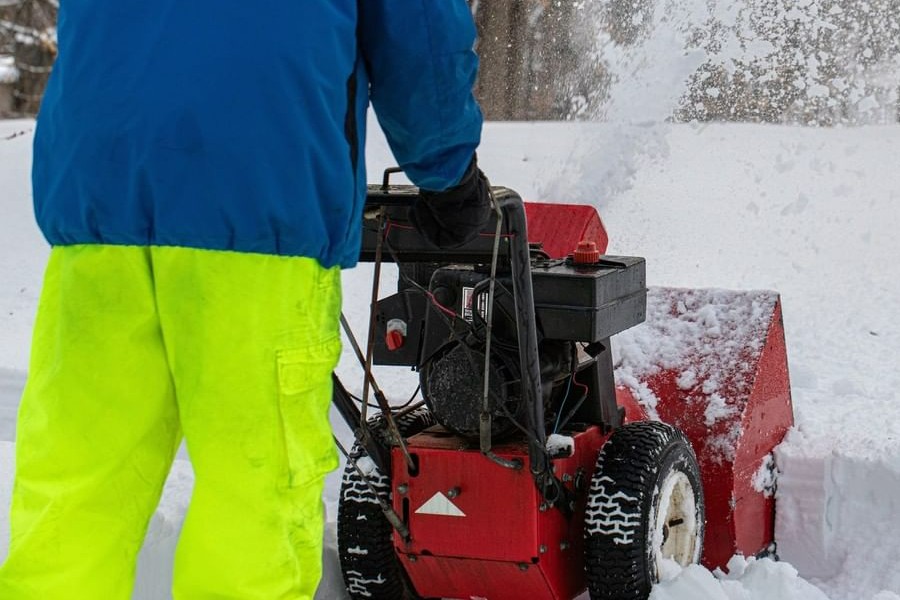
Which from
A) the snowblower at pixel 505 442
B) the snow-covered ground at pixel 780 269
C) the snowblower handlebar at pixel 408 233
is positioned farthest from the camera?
the snow-covered ground at pixel 780 269

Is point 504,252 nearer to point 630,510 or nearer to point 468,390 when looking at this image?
point 468,390

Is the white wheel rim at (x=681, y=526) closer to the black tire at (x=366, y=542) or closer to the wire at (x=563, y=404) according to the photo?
the wire at (x=563, y=404)

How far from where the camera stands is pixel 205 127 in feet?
5.43

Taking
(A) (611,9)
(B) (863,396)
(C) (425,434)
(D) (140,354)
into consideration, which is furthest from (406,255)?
(A) (611,9)

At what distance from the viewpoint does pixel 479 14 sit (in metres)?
10.6

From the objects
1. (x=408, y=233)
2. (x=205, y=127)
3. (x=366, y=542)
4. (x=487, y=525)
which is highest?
(x=205, y=127)

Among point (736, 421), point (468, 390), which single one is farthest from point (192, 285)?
point (736, 421)

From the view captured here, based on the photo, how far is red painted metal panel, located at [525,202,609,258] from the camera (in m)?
3.17

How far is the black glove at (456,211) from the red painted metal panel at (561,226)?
927mm

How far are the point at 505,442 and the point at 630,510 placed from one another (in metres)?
0.30

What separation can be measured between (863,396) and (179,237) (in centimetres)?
317

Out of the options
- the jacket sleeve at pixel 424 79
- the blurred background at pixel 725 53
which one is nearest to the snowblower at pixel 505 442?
the jacket sleeve at pixel 424 79

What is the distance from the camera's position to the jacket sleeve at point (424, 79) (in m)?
1.81

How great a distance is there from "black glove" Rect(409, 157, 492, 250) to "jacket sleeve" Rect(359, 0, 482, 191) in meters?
0.11
